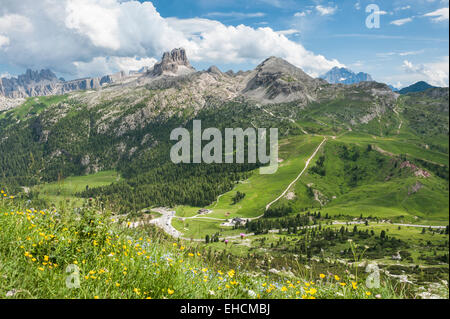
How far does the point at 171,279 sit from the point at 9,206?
582cm

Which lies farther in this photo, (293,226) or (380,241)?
(293,226)

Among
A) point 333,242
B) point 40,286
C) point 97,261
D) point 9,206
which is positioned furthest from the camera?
point 333,242

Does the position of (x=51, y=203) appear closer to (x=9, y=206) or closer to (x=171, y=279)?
(x=9, y=206)

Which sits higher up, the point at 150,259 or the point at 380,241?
the point at 150,259

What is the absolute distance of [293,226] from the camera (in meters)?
176
